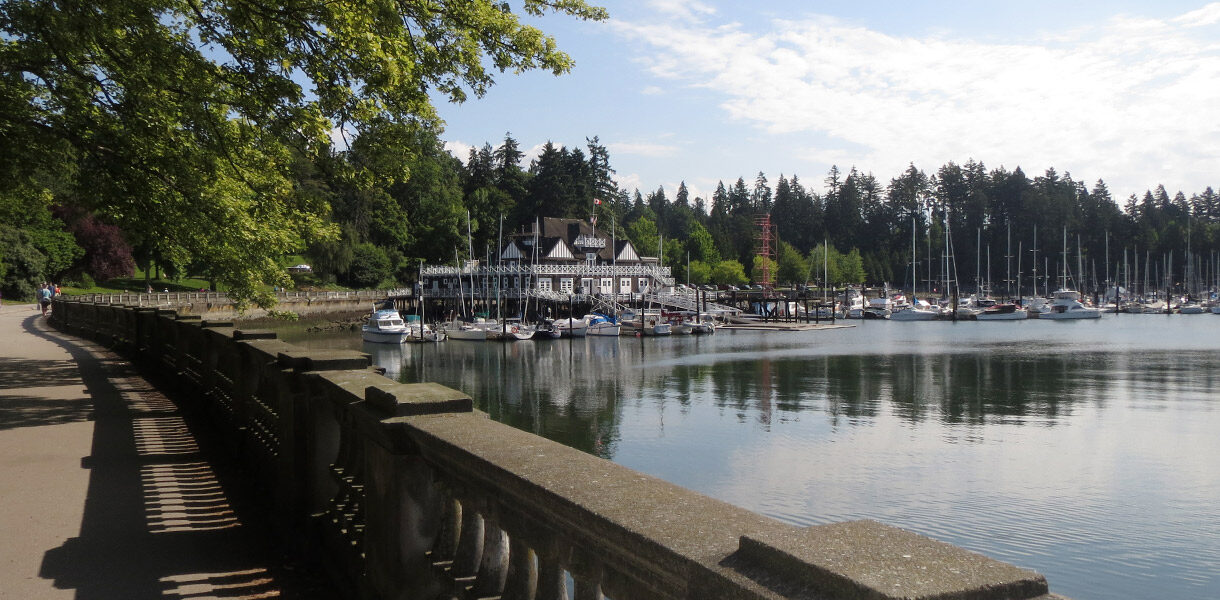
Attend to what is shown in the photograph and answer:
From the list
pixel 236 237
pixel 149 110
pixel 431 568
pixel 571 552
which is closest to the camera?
pixel 571 552

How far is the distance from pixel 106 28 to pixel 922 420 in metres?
28.4

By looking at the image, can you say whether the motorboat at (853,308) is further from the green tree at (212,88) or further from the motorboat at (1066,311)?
the green tree at (212,88)

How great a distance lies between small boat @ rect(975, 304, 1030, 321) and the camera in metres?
103

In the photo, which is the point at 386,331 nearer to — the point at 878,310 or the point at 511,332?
the point at 511,332

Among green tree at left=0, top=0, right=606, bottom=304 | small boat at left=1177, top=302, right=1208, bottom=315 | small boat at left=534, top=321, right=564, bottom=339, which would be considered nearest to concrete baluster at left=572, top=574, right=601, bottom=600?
green tree at left=0, top=0, right=606, bottom=304

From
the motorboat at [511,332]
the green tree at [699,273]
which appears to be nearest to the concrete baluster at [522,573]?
the motorboat at [511,332]

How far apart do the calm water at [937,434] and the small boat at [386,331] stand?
4.28 metres

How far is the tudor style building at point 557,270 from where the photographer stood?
8944cm

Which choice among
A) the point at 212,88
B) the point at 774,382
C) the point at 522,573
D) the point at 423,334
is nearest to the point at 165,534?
the point at 522,573

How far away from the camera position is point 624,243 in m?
99.5

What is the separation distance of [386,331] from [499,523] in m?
65.3

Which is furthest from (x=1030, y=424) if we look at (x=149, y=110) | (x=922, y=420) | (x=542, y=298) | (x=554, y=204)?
(x=554, y=204)

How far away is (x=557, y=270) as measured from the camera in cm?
9156

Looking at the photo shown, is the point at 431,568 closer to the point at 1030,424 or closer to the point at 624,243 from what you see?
the point at 1030,424
